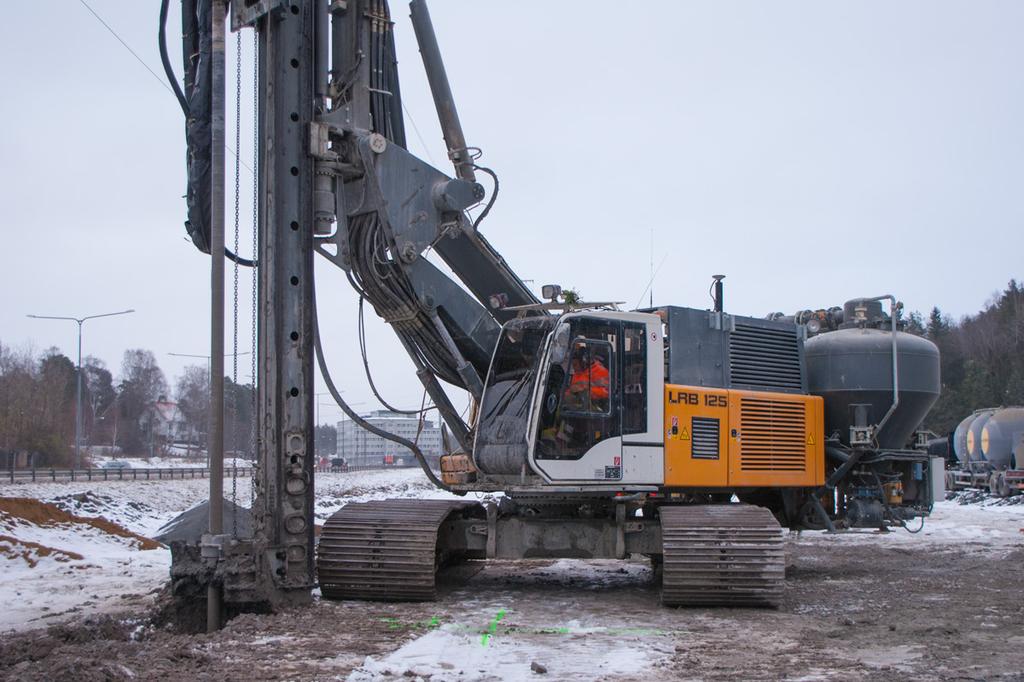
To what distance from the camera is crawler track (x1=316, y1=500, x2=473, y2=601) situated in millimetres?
9406

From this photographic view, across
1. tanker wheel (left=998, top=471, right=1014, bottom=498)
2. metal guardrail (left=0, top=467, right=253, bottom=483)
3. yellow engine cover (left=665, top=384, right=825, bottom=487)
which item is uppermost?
yellow engine cover (left=665, top=384, right=825, bottom=487)

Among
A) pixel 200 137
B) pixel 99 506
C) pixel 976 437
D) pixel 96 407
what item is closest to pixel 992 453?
pixel 976 437

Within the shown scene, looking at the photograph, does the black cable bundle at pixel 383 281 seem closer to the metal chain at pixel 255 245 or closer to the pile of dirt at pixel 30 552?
the metal chain at pixel 255 245

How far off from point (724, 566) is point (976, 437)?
1061 inches

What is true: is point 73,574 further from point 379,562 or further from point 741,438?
point 741,438

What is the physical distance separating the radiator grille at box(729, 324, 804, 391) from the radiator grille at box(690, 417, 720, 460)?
816mm

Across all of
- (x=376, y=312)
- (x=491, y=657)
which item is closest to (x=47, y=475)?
(x=376, y=312)

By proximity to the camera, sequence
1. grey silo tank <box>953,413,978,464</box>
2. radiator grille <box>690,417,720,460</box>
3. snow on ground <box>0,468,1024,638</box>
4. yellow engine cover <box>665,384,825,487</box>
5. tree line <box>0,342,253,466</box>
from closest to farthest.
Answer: snow on ground <box>0,468,1024,638</box> < yellow engine cover <box>665,384,825,487</box> < radiator grille <box>690,417,720,460</box> < grey silo tank <box>953,413,978,464</box> < tree line <box>0,342,253,466</box>

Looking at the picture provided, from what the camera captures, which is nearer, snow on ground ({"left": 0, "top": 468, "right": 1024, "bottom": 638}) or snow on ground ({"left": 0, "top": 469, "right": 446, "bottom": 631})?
snow on ground ({"left": 0, "top": 468, "right": 1024, "bottom": 638})

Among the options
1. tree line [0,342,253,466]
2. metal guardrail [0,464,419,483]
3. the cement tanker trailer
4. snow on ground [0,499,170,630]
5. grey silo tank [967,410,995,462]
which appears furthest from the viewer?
tree line [0,342,253,466]

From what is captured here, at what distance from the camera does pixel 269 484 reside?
9.03 metres

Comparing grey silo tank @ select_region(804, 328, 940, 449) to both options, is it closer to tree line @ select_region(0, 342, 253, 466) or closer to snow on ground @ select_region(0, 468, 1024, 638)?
snow on ground @ select_region(0, 468, 1024, 638)

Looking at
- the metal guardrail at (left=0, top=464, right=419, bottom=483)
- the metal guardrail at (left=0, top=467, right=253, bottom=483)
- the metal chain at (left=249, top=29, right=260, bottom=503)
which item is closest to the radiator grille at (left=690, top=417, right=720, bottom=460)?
the metal chain at (left=249, top=29, right=260, bottom=503)

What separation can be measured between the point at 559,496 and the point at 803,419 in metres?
3.36
